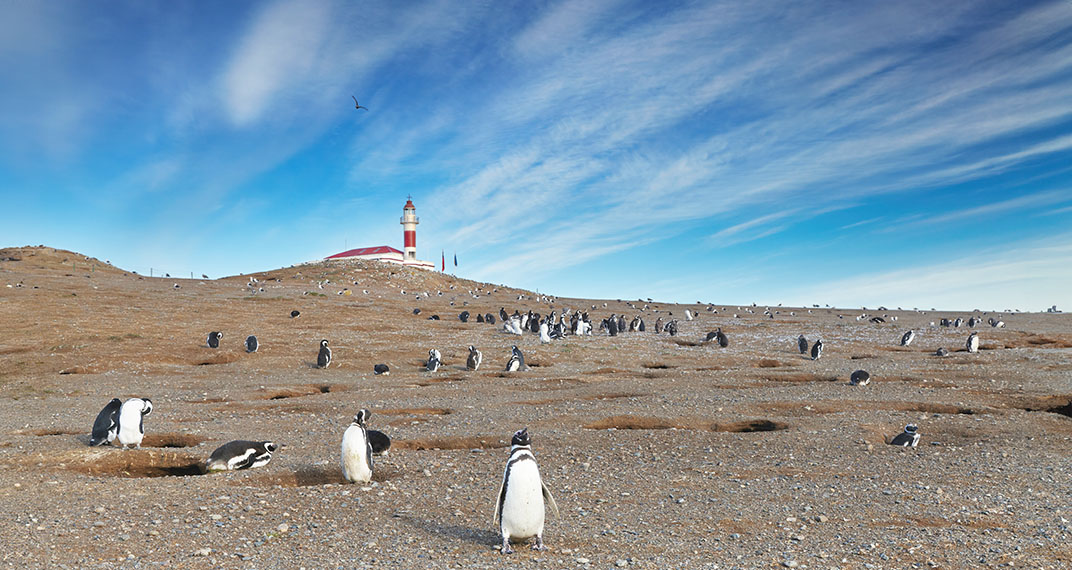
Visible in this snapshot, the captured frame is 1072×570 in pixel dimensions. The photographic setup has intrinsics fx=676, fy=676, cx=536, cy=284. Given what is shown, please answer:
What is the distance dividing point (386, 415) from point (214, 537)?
24.2 feet

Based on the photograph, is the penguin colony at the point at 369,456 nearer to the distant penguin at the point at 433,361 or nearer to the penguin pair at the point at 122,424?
the penguin pair at the point at 122,424

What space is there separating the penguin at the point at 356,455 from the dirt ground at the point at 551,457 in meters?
0.30

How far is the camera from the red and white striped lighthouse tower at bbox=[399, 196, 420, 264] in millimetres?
87750

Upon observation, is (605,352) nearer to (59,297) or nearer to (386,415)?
(386,415)

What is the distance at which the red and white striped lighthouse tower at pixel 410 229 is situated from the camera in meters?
87.8

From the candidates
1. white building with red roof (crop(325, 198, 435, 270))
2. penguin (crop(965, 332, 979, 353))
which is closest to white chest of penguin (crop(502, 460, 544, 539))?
penguin (crop(965, 332, 979, 353))

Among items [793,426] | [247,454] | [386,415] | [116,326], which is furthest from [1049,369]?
[116,326]

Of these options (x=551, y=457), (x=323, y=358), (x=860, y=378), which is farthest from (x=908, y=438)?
(x=323, y=358)

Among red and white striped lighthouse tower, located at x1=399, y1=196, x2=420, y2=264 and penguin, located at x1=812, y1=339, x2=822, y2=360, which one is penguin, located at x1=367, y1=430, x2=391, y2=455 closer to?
penguin, located at x1=812, y1=339, x2=822, y2=360

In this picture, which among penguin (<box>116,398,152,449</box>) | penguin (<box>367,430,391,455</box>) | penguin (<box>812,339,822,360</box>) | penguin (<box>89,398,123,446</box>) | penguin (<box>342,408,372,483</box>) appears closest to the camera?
penguin (<box>342,408,372,483</box>)

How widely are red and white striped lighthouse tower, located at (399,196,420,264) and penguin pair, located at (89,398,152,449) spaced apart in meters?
77.2

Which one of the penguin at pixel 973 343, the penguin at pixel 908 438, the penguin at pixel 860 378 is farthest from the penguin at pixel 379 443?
the penguin at pixel 973 343

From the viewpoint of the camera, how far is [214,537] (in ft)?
22.1

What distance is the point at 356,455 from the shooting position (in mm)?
8648
